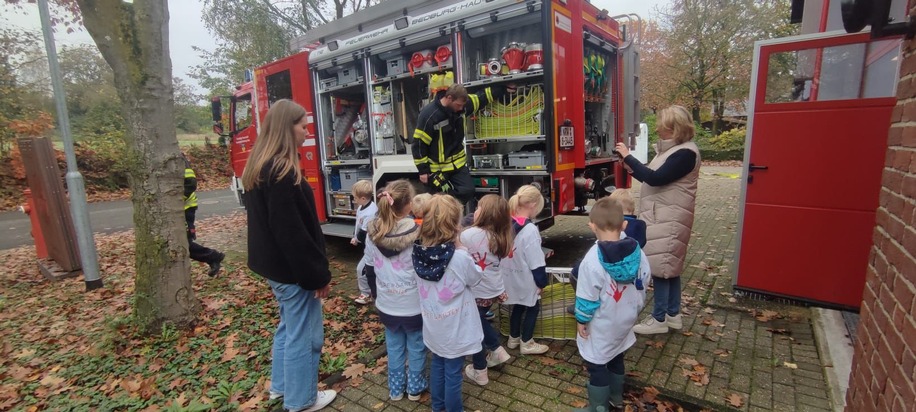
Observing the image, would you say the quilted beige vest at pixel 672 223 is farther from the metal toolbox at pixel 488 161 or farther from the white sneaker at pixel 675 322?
→ the metal toolbox at pixel 488 161

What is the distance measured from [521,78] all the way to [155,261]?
3.63 meters

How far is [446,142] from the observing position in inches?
174

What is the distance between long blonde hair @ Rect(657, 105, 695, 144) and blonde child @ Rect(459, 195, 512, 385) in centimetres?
146

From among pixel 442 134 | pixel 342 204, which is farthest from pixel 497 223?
pixel 342 204

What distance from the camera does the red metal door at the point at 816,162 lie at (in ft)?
10.6

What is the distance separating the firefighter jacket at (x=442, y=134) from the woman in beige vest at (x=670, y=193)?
168cm

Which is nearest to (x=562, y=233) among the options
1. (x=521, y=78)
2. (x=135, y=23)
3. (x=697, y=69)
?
(x=521, y=78)

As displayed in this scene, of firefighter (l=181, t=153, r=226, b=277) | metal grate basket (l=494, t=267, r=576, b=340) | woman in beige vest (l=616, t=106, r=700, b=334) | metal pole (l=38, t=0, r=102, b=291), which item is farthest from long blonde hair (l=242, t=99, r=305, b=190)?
metal pole (l=38, t=0, r=102, b=291)

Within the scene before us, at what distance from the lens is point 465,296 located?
94.5 inches

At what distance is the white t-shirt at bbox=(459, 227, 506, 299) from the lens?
2725 millimetres

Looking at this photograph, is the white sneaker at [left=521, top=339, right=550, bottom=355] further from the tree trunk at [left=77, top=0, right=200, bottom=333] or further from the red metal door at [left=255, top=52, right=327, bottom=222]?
the red metal door at [left=255, top=52, right=327, bottom=222]

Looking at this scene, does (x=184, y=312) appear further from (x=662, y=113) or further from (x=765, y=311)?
(x=765, y=311)

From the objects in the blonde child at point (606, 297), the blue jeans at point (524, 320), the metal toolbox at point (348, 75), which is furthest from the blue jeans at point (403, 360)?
the metal toolbox at point (348, 75)

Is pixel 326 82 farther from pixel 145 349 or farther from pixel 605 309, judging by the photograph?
pixel 605 309
